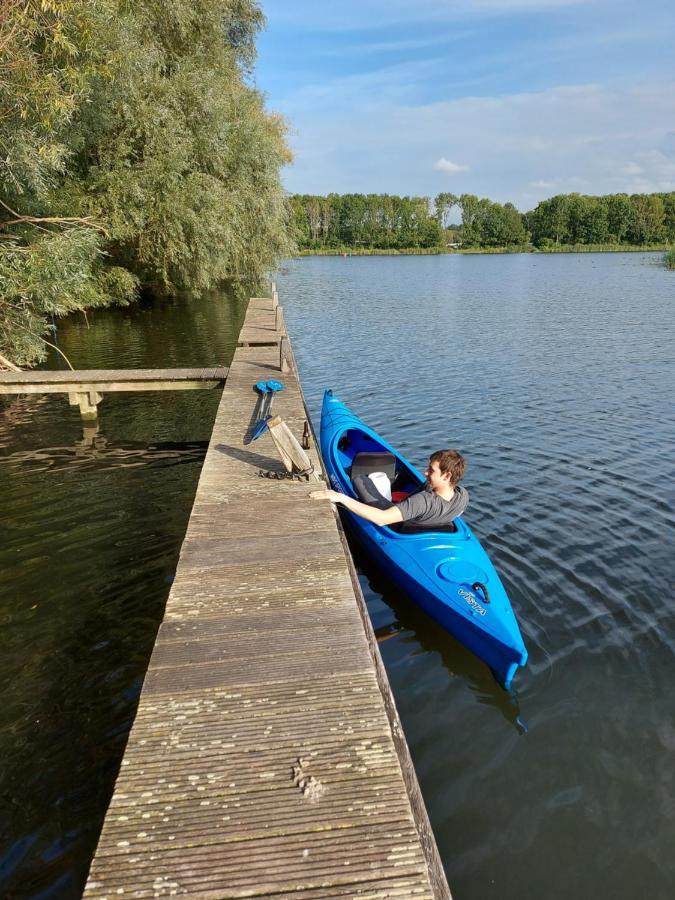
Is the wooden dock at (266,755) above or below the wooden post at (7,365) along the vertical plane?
below

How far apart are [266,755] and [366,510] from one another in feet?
9.93

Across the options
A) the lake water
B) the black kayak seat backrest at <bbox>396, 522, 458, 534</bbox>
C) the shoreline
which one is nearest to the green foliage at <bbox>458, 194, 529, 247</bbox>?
the shoreline

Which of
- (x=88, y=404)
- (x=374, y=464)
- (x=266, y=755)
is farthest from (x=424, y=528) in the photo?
(x=88, y=404)

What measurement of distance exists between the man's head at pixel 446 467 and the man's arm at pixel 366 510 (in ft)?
1.87

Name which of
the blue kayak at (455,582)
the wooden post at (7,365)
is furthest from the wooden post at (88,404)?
the blue kayak at (455,582)

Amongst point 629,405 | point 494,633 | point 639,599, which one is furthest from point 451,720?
point 629,405

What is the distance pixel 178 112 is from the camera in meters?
18.8

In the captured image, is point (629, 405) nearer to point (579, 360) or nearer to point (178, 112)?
point (579, 360)

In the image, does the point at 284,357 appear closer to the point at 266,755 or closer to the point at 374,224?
the point at 266,755

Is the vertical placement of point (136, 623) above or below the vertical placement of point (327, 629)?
below

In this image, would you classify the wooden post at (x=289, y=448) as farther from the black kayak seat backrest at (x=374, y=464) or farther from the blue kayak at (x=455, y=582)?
the black kayak seat backrest at (x=374, y=464)

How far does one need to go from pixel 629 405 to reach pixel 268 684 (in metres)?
13.6

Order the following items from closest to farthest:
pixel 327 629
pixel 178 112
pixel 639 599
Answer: pixel 327 629 < pixel 639 599 < pixel 178 112

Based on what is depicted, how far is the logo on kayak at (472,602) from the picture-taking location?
5.53 metres
